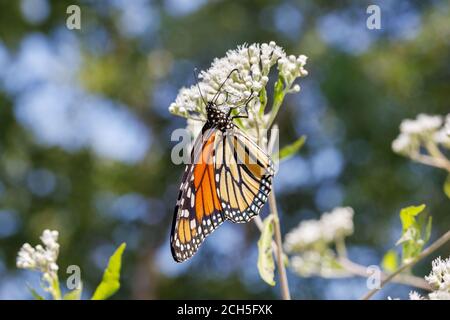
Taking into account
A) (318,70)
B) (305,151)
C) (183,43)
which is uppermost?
(183,43)

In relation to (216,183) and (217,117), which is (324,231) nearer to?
(216,183)

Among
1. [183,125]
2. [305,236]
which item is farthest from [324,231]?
[183,125]

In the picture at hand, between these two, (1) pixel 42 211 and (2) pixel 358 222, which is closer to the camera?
(2) pixel 358 222

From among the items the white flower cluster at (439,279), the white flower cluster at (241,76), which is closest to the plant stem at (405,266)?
the white flower cluster at (439,279)

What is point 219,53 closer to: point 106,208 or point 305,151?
point 305,151

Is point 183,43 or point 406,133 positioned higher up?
point 183,43

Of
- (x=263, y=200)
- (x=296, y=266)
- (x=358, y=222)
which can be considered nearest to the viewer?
(x=263, y=200)

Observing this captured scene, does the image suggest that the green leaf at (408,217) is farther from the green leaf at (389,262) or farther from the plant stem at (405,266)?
the green leaf at (389,262)
